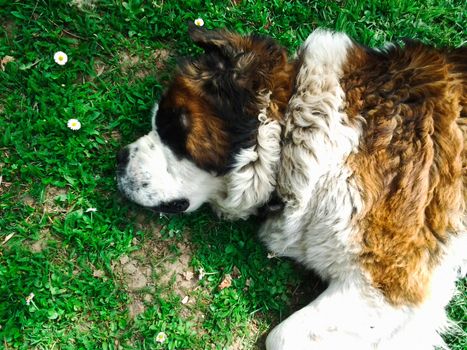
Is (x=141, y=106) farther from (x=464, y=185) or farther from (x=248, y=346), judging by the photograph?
(x=464, y=185)

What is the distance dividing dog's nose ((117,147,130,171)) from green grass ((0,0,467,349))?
310 millimetres

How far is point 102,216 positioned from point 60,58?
47.6 inches

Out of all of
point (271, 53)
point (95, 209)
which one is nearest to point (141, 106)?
point (95, 209)

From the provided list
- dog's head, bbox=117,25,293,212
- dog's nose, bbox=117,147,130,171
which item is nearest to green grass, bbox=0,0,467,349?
dog's nose, bbox=117,147,130,171

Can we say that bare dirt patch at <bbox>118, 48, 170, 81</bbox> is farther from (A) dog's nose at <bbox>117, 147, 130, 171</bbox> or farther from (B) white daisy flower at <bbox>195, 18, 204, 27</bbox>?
(A) dog's nose at <bbox>117, 147, 130, 171</bbox>

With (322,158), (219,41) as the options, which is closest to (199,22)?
(219,41)

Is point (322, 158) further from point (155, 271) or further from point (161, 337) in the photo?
point (161, 337)

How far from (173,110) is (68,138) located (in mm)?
1046

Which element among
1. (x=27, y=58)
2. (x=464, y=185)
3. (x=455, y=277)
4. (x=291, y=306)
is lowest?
(x=291, y=306)

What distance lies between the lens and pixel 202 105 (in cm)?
302

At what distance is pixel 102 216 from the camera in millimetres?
3646

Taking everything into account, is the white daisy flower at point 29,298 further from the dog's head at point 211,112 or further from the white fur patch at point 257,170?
the white fur patch at point 257,170

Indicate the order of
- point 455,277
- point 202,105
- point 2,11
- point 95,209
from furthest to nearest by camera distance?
1. point 2,11
2. point 95,209
3. point 455,277
4. point 202,105

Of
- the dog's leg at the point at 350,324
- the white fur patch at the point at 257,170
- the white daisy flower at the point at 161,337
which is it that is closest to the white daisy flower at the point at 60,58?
the white fur patch at the point at 257,170
